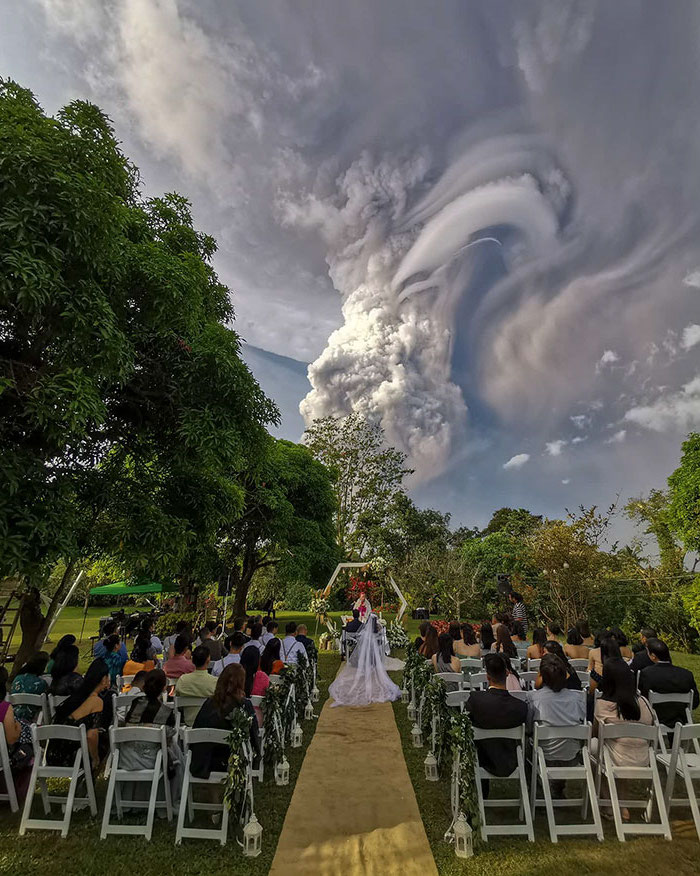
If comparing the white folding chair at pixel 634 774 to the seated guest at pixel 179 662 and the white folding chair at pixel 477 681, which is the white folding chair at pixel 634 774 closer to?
the white folding chair at pixel 477 681

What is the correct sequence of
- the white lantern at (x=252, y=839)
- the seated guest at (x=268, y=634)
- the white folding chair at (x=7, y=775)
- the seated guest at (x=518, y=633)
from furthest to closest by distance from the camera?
1. the seated guest at (x=518, y=633)
2. the seated guest at (x=268, y=634)
3. the white folding chair at (x=7, y=775)
4. the white lantern at (x=252, y=839)

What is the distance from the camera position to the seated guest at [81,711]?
15.2ft

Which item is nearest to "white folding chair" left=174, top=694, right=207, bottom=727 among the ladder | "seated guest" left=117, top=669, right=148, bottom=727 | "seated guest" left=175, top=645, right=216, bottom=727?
"seated guest" left=175, top=645, right=216, bottom=727

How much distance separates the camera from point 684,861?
12.3 ft

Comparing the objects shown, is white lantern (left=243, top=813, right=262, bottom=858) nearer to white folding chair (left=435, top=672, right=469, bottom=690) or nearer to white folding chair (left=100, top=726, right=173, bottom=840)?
white folding chair (left=100, top=726, right=173, bottom=840)

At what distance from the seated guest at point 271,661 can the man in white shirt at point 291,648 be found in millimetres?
589

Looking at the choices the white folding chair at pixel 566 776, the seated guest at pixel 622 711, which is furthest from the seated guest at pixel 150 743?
the seated guest at pixel 622 711

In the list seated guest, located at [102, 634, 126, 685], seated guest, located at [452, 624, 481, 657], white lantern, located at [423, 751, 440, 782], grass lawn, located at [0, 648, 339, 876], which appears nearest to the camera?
grass lawn, located at [0, 648, 339, 876]

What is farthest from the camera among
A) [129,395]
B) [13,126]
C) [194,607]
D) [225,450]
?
[194,607]

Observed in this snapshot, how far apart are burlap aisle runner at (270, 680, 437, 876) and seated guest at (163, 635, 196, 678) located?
2.13m

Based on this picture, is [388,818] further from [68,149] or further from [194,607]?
[194,607]

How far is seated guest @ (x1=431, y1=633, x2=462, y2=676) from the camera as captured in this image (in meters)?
7.61

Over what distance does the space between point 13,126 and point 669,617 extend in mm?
22183

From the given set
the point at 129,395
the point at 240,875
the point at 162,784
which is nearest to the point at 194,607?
the point at 129,395
